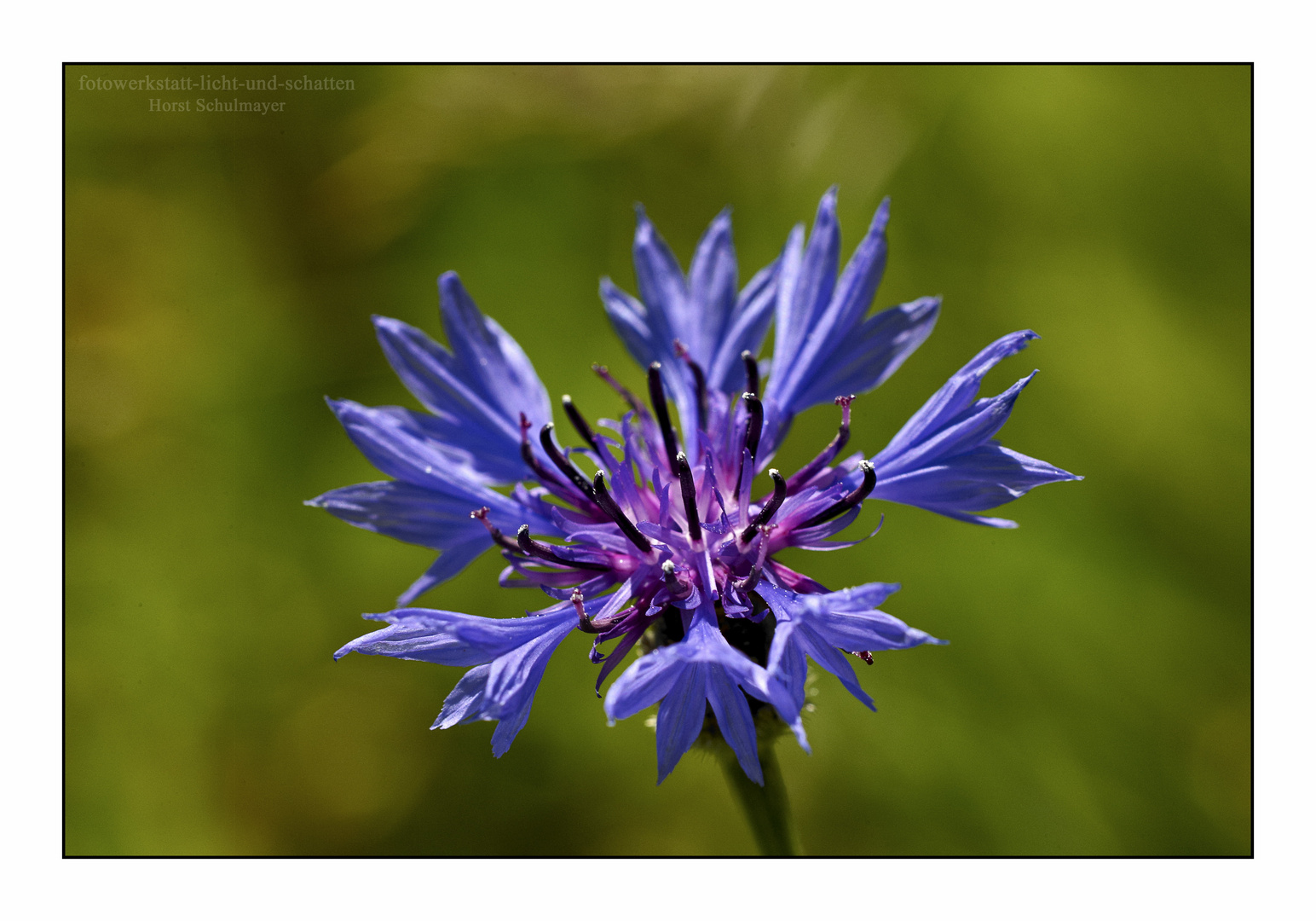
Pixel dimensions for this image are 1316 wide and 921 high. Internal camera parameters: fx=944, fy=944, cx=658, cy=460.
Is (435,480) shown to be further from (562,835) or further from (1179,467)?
(1179,467)

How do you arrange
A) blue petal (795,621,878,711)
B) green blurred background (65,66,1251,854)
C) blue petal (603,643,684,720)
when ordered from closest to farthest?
blue petal (603,643,684,720) → blue petal (795,621,878,711) → green blurred background (65,66,1251,854)

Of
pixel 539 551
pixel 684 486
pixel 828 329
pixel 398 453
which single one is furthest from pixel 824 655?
pixel 398 453

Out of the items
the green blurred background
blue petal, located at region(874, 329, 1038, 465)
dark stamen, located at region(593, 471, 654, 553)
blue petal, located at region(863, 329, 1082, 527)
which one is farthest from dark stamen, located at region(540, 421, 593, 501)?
the green blurred background

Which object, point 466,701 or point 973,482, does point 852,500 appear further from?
point 466,701

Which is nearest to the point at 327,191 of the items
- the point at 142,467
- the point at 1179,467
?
the point at 142,467

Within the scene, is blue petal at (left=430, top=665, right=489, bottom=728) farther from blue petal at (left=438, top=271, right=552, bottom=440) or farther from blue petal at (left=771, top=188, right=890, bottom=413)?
blue petal at (left=771, top=188, right=890, bottom=413)

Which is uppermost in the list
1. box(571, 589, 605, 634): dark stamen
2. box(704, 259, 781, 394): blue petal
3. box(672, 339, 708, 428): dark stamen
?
box(704, 259, 781, 394): blue petal
